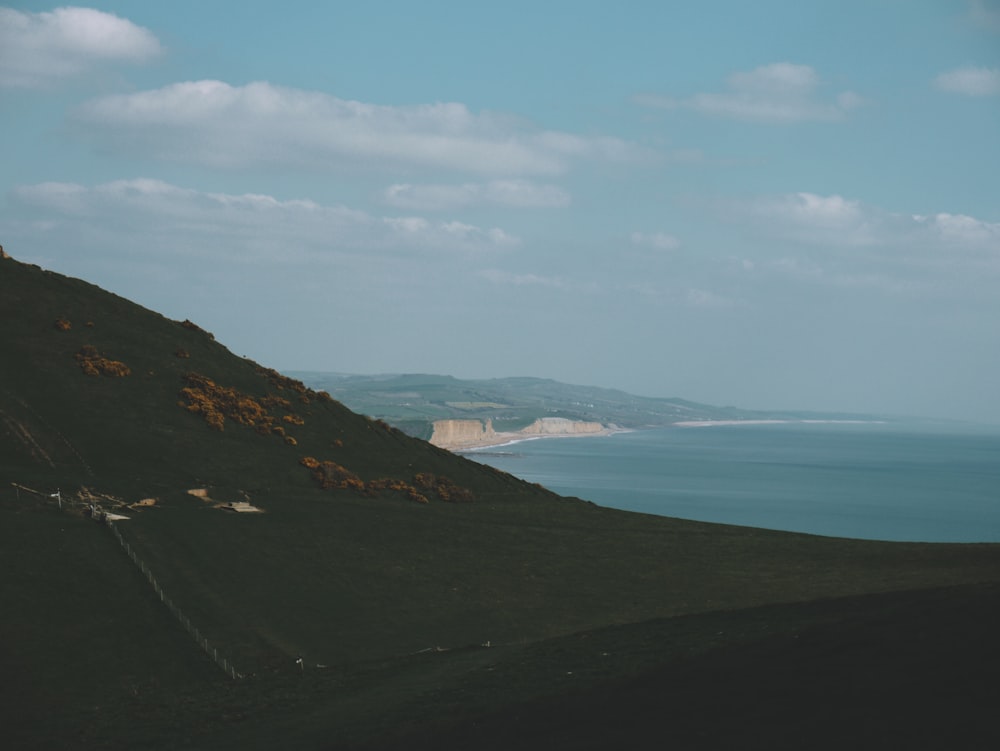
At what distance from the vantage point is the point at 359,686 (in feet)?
111

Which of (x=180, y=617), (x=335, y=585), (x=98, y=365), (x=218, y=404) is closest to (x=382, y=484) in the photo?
(x=218, y=404)

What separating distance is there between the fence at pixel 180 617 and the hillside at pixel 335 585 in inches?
6.3

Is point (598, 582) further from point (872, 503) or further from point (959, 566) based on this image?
point (872, 503)

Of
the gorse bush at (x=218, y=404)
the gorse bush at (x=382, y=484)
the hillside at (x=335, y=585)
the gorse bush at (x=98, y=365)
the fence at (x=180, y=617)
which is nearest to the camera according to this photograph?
the hillside at (x=335, y=585)

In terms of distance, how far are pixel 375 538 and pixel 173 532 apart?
11427mm

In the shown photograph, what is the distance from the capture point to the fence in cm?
3769

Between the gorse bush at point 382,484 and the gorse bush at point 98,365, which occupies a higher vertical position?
the gorse bush at point 98,365

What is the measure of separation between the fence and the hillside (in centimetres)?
16

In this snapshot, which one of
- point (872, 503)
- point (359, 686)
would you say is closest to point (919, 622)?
point (359, 686)

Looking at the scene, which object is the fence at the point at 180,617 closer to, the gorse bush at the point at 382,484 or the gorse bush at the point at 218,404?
the gorse bush at the point at 382,484

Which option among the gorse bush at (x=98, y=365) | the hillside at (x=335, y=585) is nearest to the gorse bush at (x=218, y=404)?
the hillside at (x=335, y=585)

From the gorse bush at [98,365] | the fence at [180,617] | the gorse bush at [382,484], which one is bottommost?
the fence at [180,617]

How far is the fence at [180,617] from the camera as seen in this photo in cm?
3769

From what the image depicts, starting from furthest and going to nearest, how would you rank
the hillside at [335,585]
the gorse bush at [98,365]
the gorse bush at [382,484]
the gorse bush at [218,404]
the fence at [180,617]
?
the gorse bush at [218,404] → the gorse bush at [98,365] → the gorse bush at [382,484] → the fence at [180,617] → the hillside at [335,585]
